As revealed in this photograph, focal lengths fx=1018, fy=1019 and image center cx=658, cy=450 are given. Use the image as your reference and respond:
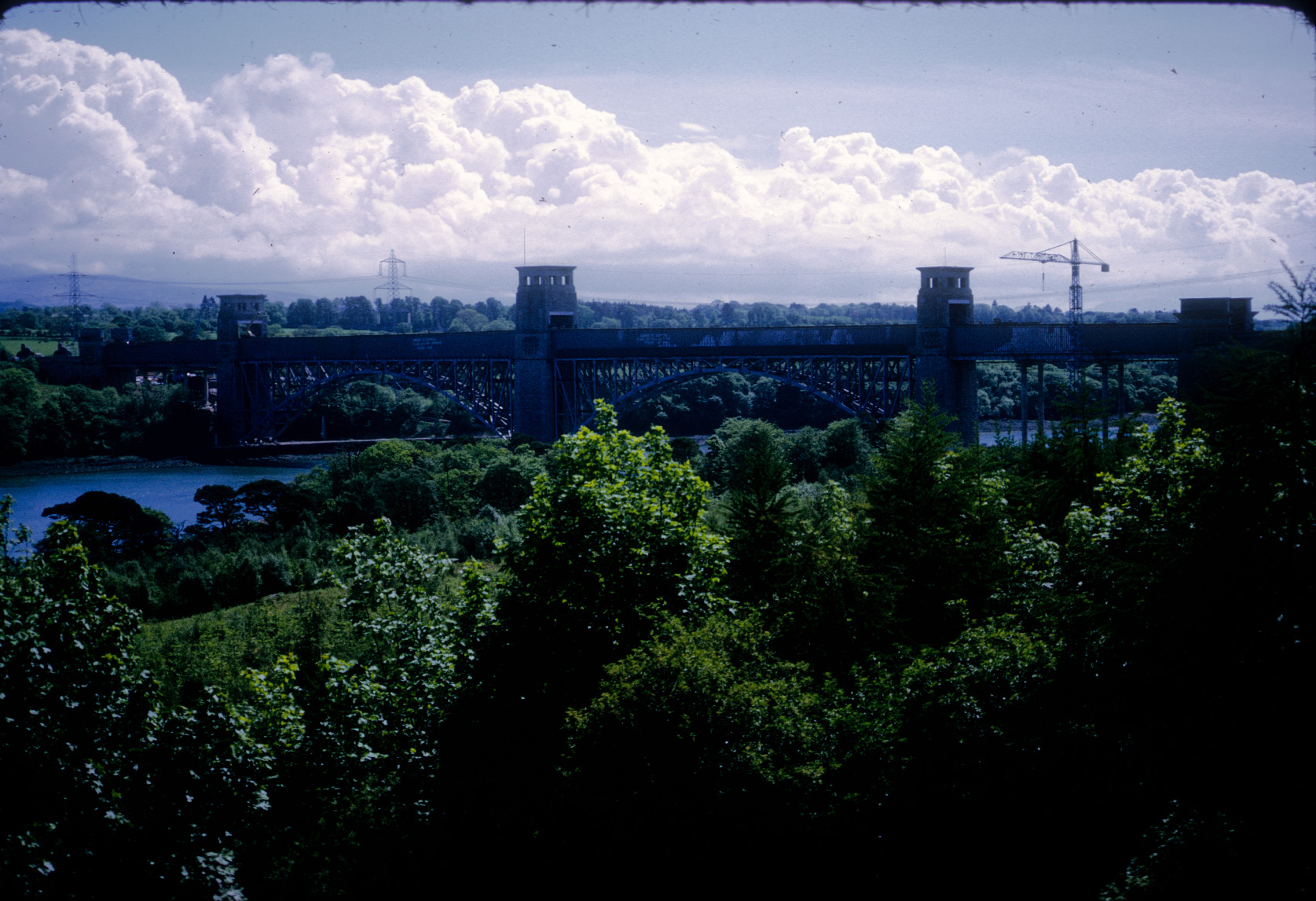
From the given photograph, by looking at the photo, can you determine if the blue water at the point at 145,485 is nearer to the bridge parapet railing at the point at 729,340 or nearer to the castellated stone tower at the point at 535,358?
the castellated stone tower at the point at 535,358

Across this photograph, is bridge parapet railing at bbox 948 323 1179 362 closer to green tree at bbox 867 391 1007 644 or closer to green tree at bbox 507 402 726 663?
green tree at bbox 867 391 1007 644

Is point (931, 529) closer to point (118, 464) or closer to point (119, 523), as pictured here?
point (119, 523)

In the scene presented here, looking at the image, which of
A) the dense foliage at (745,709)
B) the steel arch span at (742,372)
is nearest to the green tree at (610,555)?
the dense foliage at (745,709)

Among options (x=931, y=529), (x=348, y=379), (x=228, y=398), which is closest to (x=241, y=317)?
(x=228, y=398)

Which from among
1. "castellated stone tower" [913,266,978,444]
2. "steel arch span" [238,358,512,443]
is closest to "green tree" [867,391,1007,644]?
"castellated stone tower" [913,266,978,444]

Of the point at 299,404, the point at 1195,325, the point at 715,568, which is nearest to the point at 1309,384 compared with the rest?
the point at 715,568
